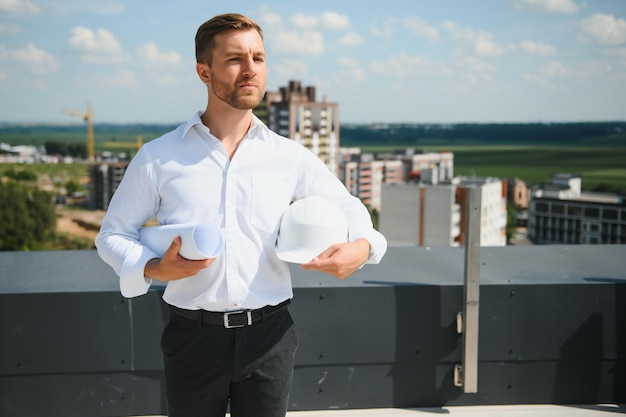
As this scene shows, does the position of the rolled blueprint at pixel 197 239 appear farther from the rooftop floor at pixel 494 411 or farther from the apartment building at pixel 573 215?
the apartment building at pixel 573 215

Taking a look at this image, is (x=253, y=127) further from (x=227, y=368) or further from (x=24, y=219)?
(x=24, y=219)

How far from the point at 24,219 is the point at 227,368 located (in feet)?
212

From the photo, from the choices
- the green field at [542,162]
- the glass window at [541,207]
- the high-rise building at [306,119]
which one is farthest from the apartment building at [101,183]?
the glass window at [541,207]

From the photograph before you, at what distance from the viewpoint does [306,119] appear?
241 ft

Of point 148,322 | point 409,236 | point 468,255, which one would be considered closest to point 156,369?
point 148,322

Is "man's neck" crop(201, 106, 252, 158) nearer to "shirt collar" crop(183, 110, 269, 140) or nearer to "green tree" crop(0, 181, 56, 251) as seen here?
"shirt collar" crop(183, 110, 269, 140)

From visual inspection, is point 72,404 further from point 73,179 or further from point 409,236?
point 73,179

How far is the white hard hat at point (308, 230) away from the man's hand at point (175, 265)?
15cm

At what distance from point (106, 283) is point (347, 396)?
3.06 feet

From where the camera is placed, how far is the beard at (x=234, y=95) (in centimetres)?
133

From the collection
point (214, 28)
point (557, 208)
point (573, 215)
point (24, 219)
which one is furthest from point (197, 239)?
point (24, 219)

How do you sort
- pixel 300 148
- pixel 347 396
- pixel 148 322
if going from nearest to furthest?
pixel 300 148 < pixel 148 322 < pixel 347 396

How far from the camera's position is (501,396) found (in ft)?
8.48

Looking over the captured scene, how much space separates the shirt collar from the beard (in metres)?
0.06
